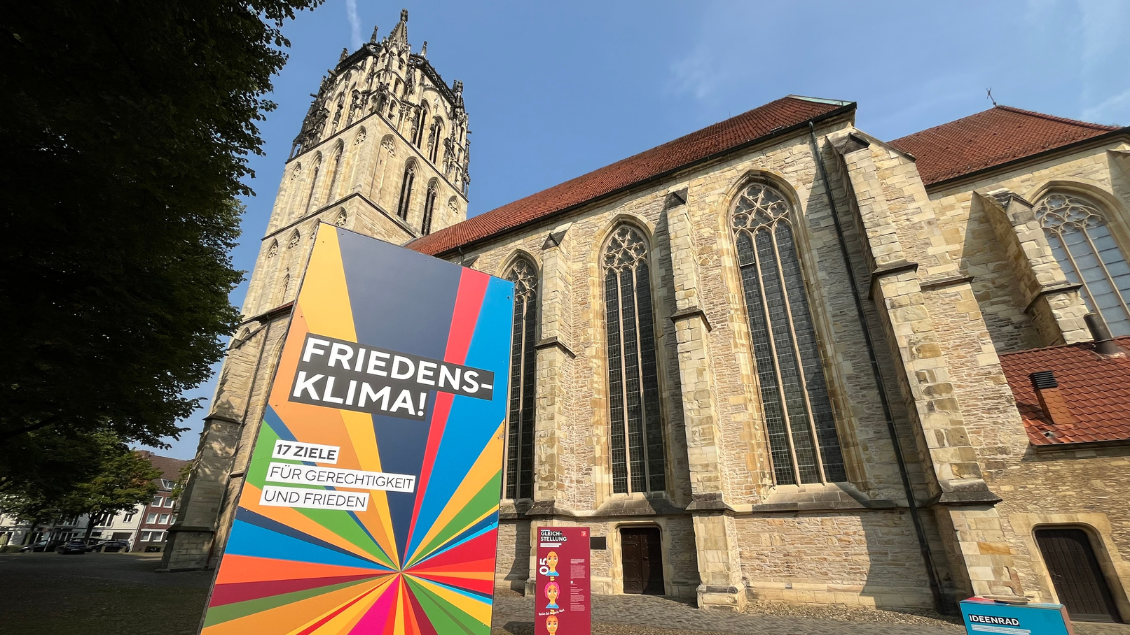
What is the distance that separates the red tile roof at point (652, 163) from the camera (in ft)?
42.7

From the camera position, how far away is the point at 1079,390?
8281 mm

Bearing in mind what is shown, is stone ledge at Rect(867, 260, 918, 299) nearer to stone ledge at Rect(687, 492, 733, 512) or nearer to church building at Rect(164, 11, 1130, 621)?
church building at Rect(164, 11, 1130, 621)

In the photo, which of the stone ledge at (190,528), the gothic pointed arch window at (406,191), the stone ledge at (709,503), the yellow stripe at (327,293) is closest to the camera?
the yellow stripe at (327,293)

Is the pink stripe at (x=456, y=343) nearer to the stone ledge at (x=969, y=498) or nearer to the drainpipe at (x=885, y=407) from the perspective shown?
the stone ledge at (x=969, y=498)

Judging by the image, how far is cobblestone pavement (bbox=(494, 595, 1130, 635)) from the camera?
6.49 m

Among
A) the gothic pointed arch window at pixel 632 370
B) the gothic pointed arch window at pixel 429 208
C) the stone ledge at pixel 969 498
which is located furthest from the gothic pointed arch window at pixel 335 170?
the stone ledge at pixel 969 498

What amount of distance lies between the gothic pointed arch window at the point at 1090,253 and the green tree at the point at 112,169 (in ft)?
53.2

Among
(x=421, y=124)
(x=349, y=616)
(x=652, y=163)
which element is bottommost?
(x=349, y=616)

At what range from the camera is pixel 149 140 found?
5.15m

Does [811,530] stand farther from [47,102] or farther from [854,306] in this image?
[47,102]

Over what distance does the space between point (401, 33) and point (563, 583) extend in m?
37.1

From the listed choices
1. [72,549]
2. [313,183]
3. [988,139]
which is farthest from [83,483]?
[988,139]

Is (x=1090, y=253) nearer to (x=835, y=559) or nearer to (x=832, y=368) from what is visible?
(x=832, y=368)

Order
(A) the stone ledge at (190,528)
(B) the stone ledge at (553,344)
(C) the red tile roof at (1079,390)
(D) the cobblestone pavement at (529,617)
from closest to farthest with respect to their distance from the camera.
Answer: (D) the cobblestone pavement at (529,617) → (C) the red tile roof at (1079,390) → (B) the stone ledge at (553,344) → (A) the stone ledge at (190,528)
